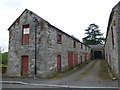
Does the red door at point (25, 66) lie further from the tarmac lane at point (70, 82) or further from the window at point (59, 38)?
the window at point (59, 38)

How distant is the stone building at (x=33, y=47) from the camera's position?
435 inches

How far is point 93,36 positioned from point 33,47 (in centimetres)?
4418

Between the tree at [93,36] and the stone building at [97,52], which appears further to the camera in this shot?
the tree at [93,36]

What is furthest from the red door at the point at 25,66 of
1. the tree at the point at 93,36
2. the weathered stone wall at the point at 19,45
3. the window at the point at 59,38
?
the tree at the point at 93,36

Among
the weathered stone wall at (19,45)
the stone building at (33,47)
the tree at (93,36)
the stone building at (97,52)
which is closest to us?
the stone building at (33,47)

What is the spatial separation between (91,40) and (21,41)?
43408mm

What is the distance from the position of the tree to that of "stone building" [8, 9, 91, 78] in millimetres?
40100

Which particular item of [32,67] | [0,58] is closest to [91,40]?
[0,58]

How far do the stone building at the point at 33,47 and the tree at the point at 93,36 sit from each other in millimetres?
40100

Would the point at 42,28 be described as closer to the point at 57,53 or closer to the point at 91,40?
the point at 57,53

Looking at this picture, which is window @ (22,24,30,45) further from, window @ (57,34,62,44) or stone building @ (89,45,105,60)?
Result: stone building @ (89,45,105,60)

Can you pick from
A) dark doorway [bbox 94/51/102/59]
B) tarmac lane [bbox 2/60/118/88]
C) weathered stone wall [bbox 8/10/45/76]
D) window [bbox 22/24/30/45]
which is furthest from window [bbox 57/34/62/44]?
dark doorway [bbox 94/51/102/59]

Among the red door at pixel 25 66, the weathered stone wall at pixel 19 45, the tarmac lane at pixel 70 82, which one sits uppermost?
the weathered stone wall at pixel 19 45

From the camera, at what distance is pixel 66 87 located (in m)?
7.71
